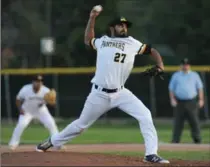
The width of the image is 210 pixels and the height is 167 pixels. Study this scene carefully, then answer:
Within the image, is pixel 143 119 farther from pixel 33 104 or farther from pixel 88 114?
pixel 33 104

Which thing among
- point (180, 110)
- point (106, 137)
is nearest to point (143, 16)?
point (106, 137)

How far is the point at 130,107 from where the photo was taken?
10.4 metres

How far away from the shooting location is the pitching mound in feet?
30.3

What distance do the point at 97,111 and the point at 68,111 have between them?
67.7 ft

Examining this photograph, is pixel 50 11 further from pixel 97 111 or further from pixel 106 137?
pixel 97 111

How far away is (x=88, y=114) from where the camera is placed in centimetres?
1055

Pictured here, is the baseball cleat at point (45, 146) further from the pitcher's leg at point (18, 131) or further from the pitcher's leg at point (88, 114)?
the pitcher's leg at point (18, 131)

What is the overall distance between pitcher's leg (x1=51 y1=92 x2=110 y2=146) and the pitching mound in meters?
0.50

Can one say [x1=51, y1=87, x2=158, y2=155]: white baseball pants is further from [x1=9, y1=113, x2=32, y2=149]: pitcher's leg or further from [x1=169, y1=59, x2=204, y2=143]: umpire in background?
[x1=169, y1=59, x2=204, y2=143]: umpire in background

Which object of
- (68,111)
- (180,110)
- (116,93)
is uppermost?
(116,93)

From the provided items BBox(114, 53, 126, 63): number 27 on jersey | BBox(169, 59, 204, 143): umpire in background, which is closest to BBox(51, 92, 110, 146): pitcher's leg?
BBox(114, 53, 126, 63): number 27 on jersey

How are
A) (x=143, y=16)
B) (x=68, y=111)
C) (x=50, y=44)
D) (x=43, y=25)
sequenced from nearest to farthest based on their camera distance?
(x=68, y=111) < (x=50, y=44) < (x=143, y=16) < (x=43, y=25)

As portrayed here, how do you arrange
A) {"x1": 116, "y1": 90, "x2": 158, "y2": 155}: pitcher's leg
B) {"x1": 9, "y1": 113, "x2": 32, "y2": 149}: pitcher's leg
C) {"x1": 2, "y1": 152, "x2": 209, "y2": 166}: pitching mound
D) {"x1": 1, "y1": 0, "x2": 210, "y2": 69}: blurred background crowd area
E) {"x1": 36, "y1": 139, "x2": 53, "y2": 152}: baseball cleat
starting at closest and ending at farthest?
{"x1": 2, "y1": 152, "x2": 209, "y2": 166}: pitching mound, {"x1": 116, "y1": 90, "x2": 158, "y2": 155}: pitcher's leg, {"x1": 36, "y1": 139, "x2": 53, "y2": 152}: baseball cleat, {"x1": 9, "y1": 113, "x2": 32, "y2": 149}: pitcher's leg, {"x1": 1, "y1": 0, "x2": 210, "y2": 69}: blurred background crowd area

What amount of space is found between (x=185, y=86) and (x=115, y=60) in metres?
7.47
